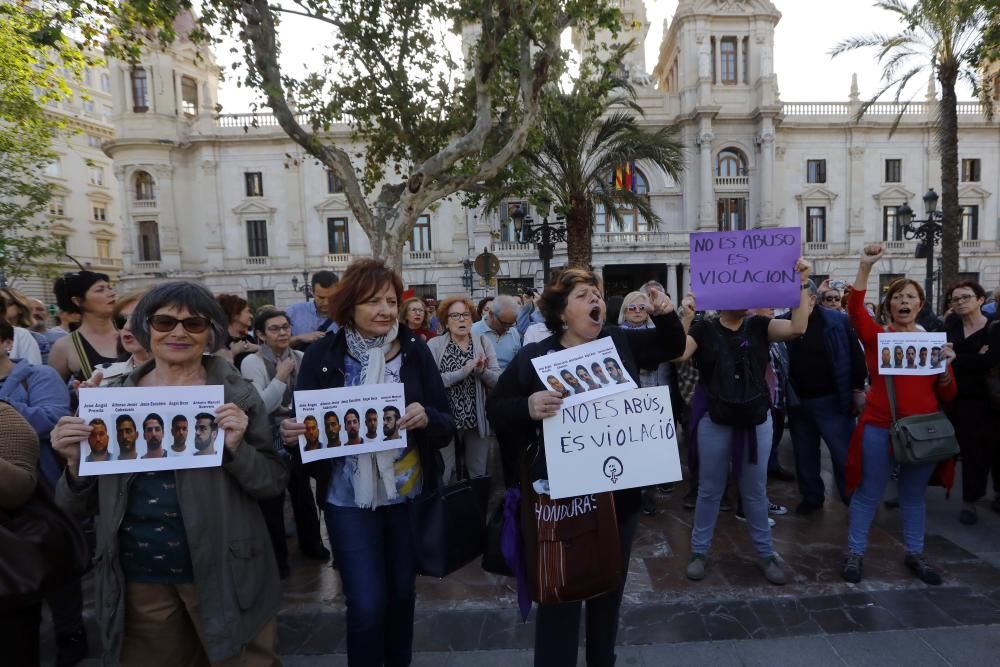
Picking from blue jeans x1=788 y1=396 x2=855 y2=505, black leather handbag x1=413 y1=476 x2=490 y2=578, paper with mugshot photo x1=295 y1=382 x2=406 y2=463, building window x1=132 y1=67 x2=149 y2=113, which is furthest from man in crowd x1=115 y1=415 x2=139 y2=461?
building window x1=132 y1=67 x2=149 y2=113

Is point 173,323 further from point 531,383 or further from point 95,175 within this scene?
point 95,175

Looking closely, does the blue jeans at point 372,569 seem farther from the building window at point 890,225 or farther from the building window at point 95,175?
the building window at point 95,175

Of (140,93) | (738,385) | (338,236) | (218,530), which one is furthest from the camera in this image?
(338,236)

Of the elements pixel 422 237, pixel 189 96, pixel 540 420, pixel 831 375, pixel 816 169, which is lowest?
pixel 831 375

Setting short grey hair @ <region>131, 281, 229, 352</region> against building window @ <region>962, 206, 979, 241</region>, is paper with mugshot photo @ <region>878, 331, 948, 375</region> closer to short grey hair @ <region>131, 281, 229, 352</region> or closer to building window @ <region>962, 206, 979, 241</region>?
short grey hair @ <region>131, 281, 229, 352</region>

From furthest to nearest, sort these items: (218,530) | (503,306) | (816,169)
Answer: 1. (816,169)
2. (503,306)
3. (218,530)

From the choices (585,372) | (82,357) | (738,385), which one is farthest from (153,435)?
(738,385)

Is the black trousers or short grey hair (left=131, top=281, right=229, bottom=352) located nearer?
short grey hair (left=131, top=281, right=229, bottom=352)

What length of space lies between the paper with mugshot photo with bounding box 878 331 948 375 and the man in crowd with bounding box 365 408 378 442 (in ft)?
10.5

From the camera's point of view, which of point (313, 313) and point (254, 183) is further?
point (254, 183)

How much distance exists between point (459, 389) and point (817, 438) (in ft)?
10.6

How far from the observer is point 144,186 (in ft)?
109

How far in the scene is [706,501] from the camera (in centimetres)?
374

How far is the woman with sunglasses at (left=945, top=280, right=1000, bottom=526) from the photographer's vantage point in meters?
4.47
